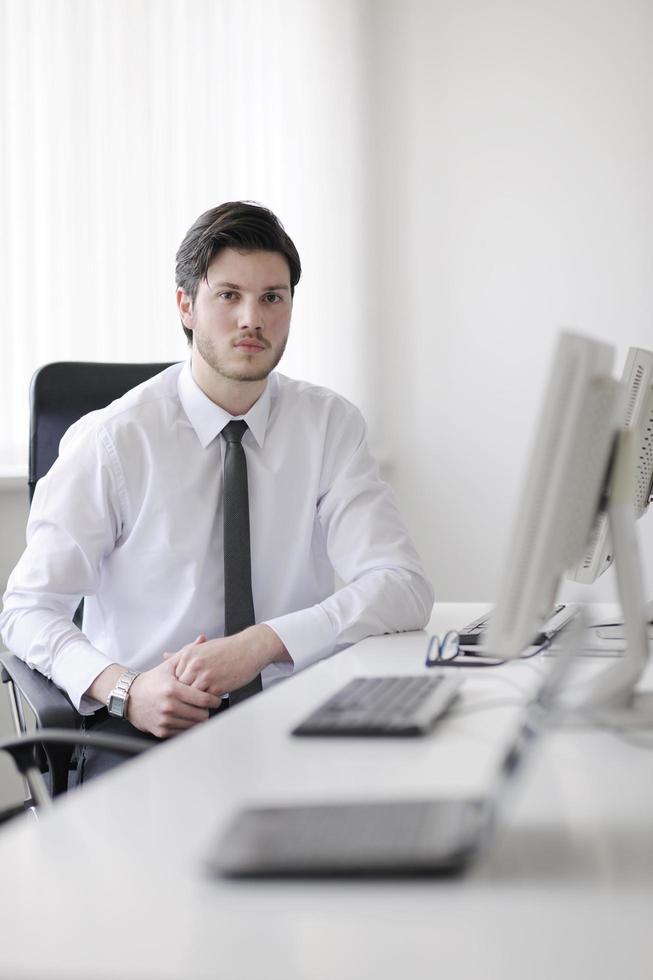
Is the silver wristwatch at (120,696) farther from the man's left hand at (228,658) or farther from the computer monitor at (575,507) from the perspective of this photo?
the computer monitor at (575,507)

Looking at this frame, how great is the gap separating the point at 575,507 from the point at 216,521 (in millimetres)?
1053

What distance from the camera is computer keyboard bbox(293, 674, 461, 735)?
1.10 metres

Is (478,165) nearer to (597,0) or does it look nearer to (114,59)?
(597,0)

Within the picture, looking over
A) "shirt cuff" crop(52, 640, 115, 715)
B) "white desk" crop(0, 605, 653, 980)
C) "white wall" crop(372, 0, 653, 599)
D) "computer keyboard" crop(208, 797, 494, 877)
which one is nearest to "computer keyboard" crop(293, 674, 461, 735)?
"white desk" crop(0, 605, 653, 980)

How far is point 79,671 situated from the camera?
1743 mm

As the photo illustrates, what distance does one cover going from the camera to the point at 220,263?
2.15m

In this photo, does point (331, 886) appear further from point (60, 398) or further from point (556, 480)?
point (60, 398)

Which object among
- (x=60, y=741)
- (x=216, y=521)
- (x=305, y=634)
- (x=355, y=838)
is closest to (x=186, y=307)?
(x=216, y=521)

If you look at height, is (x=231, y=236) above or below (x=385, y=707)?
above

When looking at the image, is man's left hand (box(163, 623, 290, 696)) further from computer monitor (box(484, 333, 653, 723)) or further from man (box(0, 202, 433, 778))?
computer monitor (box(484, 333, 653, 723))

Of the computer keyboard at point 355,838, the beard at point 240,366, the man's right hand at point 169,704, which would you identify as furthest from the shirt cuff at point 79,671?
the computer keyboard at point 355,838

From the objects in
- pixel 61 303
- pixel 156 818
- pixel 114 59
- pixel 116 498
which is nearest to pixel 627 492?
pixel 156 818

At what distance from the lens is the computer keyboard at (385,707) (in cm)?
110

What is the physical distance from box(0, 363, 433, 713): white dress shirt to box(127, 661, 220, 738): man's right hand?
0.20 m
